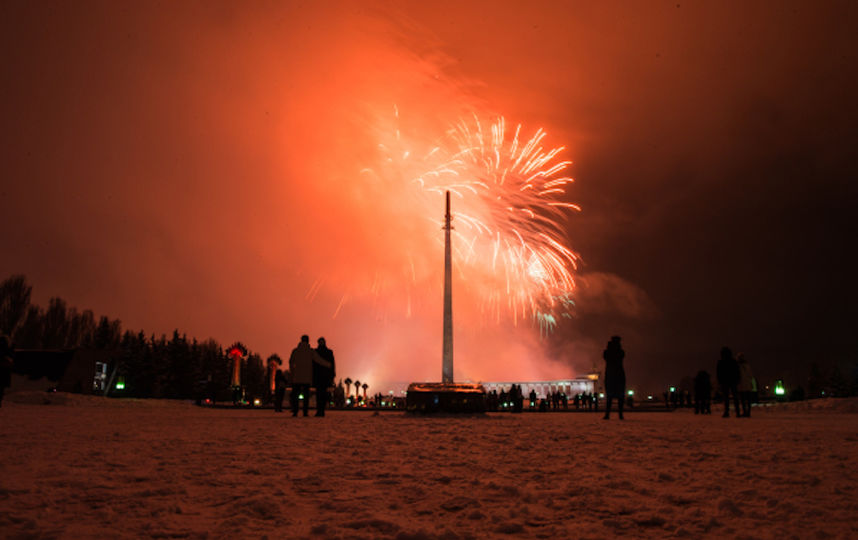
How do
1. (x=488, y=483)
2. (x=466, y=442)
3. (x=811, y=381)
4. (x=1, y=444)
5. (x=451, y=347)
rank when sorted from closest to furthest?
(x=488, y=483) → (x=1, y=444) → (x=466, y=442) → (x=451, y=347) → (x=811, y=381)

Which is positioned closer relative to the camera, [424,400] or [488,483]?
[488,483]

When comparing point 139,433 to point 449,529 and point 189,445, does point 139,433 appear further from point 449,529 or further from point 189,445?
point 449,529

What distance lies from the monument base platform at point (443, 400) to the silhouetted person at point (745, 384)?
812 centimetres

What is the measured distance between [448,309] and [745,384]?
1010 inches

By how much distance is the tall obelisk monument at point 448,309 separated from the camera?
41.0m

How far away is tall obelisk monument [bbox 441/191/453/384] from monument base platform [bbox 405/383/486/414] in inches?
815

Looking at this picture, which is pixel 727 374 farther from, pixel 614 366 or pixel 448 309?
pixel 448 309

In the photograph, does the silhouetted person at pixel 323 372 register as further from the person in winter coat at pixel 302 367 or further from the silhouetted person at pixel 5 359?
the silhouetted person at pixel 5 359

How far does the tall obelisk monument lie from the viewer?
41.0 meters

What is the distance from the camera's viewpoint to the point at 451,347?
4247cm

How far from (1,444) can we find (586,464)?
7478 mm

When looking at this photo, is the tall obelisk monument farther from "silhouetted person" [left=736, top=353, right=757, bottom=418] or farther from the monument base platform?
"silhouetted person" [left=736, top=353, right=757, bottom=418]

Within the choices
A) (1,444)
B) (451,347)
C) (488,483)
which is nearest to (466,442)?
(488,483)

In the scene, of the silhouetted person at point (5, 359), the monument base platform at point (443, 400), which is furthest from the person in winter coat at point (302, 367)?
the silhouetted person at point (5, 359)
